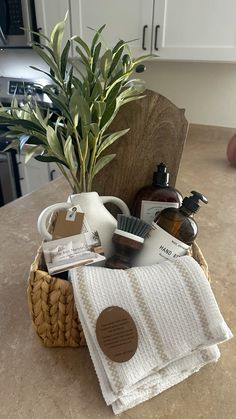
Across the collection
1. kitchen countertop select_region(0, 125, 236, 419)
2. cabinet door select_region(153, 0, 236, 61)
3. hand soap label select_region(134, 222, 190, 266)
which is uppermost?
cabinet door select_region(153, 0, 236, 61)

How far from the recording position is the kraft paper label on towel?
0.42m

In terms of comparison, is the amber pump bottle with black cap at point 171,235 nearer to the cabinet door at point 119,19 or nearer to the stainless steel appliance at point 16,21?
the cabinet door at point 119,19

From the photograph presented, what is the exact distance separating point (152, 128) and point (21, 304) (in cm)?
46

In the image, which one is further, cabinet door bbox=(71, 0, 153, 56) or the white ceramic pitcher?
cabinet door bbox=(71, 0, 153, 56)

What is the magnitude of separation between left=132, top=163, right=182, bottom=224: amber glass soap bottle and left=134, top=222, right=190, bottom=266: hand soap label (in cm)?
9

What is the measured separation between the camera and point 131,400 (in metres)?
0.41

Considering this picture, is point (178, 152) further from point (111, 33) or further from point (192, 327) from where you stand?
point (111, 33)

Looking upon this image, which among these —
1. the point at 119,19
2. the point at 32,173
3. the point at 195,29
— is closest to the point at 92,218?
the point at 195,29

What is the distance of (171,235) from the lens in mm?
515

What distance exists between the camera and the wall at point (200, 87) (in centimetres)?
174

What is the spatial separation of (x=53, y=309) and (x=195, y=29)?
149 centimetres

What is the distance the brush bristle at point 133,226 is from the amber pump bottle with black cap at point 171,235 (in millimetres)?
11

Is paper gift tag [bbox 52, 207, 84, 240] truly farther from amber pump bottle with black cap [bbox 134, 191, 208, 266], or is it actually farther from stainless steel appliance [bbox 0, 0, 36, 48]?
stainless steel appliance [bbox 0, 0, 36, 48]

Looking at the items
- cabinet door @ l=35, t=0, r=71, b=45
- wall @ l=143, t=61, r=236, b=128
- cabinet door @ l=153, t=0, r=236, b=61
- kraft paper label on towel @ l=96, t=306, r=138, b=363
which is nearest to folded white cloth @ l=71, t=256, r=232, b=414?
kraft paper label on towel @ l=96, t=306, r=138, b=363
